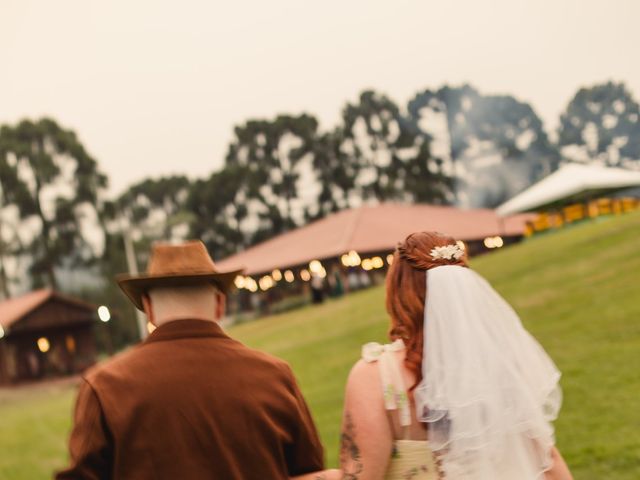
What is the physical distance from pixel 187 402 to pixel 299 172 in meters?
55.7

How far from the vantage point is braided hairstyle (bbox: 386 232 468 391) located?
2.67 meters

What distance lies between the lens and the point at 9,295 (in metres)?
53.6

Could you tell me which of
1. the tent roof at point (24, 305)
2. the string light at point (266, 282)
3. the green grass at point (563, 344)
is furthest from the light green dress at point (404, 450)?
the tent roof at point (24, 305)

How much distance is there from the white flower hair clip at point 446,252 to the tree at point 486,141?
56326mm

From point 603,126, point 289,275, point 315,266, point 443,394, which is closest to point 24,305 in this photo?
point 289,275

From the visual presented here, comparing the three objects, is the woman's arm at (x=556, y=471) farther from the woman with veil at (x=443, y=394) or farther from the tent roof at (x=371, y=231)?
the tent roof at (x=371, y=231)

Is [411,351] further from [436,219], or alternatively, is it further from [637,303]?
[436,219]

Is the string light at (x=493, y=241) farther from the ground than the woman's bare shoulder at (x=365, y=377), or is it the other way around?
the woman's bare shoulder at (x=365, y=377)

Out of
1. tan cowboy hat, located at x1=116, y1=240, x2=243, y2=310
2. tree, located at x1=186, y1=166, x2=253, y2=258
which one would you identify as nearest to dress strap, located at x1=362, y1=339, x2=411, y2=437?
tan cowboy hat, located at x1=116, y1=240, x2=243, y2=310

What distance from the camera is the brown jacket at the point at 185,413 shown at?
97.4 inches

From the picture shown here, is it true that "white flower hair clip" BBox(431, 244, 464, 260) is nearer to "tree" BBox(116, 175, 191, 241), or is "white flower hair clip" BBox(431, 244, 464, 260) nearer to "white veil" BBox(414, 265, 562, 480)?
"white veil" BBox(414, 265, 562, 480)

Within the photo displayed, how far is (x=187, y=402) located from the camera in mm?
2549

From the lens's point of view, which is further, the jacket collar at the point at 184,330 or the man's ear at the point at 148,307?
the man's ear at the point at 148,307

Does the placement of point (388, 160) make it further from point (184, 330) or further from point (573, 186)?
point (184, 330)
